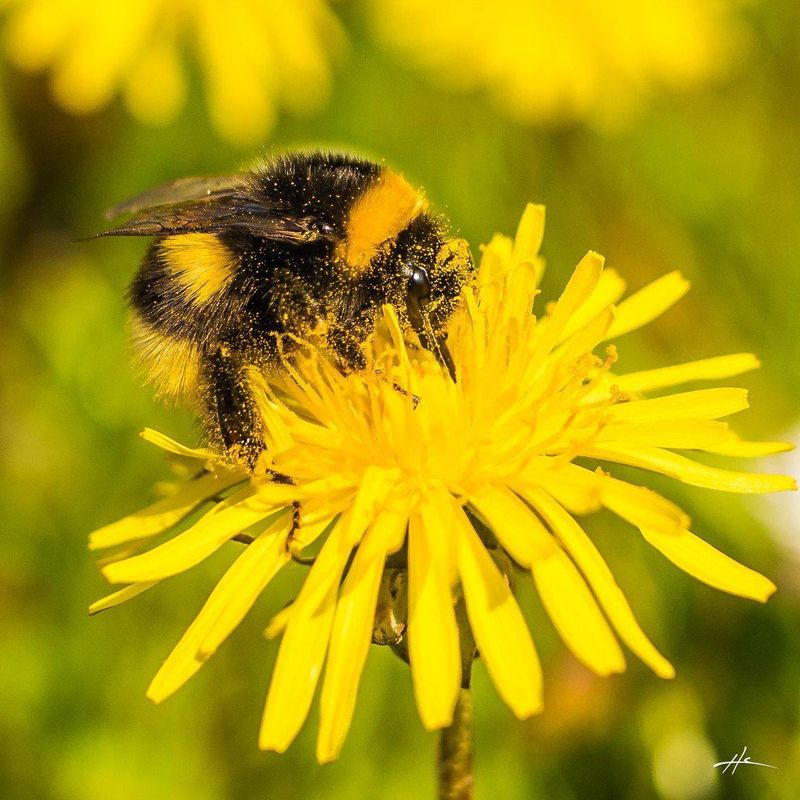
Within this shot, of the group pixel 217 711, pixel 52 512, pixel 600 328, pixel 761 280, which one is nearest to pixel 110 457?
pixel 52 512

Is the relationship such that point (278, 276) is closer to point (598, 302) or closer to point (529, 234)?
point (529, 234)

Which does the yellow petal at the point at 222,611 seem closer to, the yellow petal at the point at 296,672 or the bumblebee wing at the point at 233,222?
the yellow petal at the point at 296,672

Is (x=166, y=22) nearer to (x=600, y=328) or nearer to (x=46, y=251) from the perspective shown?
(x=46, y=251)

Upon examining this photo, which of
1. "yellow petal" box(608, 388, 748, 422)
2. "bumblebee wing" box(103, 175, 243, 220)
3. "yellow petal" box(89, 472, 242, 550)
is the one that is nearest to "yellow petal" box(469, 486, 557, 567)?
"yellow petal" box(608, 388, 748, 422)

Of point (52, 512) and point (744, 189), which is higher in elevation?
point (744, 189)

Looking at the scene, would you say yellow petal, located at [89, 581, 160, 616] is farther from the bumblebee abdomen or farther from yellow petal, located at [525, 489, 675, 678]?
yellow petal, located at [525, 489, 675, 678]

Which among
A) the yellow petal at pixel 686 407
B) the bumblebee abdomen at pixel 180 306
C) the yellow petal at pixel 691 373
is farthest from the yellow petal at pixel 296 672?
the yellow petal at pixel 691 373
